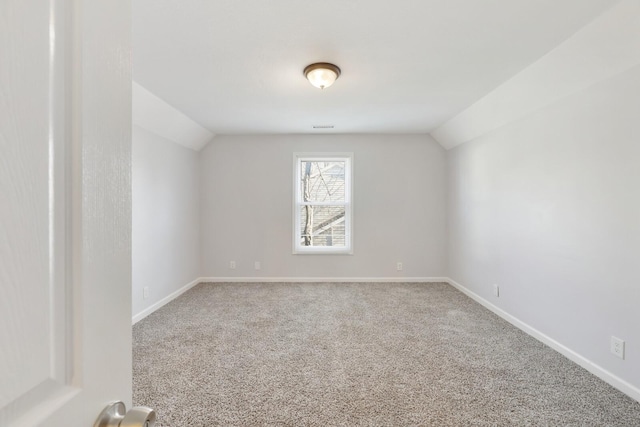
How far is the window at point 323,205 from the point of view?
498 centimetres

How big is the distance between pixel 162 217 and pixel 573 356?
14.3 feet

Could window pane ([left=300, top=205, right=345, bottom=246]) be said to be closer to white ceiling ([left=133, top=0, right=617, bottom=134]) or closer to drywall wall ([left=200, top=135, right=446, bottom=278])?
drywall wall ([left=200, top=135, right=446, bottom=278])

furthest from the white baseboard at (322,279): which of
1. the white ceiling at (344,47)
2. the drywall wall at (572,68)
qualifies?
the white ceiling at (344,47)

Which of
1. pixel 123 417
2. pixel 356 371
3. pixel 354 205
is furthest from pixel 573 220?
pixel 123 417

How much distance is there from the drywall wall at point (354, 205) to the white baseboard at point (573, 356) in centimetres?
148

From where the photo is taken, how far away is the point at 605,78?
7.09ft

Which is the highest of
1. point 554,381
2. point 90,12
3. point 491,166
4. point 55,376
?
point 491,166

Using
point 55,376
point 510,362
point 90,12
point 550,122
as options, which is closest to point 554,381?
point 510,362

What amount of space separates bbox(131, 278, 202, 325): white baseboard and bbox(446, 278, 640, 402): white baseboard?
13.0 feet

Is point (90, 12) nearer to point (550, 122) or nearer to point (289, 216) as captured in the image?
point (550, 122)

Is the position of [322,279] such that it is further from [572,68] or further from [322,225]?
[572,68]

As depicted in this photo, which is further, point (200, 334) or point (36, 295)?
point (200, 334)

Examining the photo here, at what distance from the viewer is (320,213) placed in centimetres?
502

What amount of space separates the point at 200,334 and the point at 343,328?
139cm
